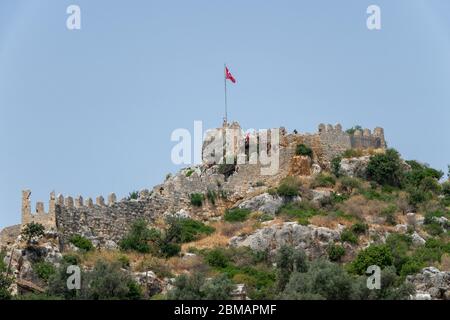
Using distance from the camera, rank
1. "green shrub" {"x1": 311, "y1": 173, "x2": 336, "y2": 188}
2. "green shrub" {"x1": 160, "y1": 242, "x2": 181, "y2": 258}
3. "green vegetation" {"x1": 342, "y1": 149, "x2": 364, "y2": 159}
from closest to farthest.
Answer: "green shrub" {"x1": 160, "y1": 242, "x2": 181, "y2": 258} < "green shrub" {"x1": 311, "y1": 173, "x2": 336, "y2": 188} < "green vegetation" {"x1": 342, "y1": 149, "x2": 364, "y2": 159}

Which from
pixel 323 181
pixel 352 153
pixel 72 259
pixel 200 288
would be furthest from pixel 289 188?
pixel 200 288

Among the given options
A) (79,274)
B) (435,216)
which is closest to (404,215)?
(435,216)

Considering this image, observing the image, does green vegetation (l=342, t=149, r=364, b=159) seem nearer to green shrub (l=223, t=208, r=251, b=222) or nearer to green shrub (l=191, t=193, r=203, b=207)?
green shrub (l=223, t=208, r=251, b=222)

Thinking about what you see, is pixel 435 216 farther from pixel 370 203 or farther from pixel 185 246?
pixel 185 246

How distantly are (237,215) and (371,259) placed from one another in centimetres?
956

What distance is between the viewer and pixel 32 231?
68188 mm

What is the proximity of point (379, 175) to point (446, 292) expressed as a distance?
14.1 meters

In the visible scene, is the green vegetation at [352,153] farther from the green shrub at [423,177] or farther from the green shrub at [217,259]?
the green shrub at [217,259]

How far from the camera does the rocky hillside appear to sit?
63.1m

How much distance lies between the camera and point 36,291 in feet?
214

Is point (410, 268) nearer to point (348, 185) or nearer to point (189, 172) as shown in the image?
point (348, 185)

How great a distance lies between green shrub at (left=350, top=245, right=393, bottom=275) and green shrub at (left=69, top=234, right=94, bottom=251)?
10866mm

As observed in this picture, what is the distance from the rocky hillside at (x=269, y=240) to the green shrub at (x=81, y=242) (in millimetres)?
81

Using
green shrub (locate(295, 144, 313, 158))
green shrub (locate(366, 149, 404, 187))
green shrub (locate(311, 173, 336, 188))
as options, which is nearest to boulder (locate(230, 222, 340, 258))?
green shrub (locate(311, 173, 336, 188))
